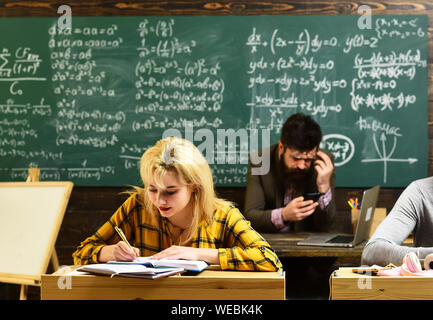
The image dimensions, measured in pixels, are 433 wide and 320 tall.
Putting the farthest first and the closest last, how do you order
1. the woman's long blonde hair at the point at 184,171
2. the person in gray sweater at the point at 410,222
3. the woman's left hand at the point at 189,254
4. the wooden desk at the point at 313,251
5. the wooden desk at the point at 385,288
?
the wooden desk at the point at 313,251, the person in gray sweater at the point at 410,222, the woman's long blonde hair at the point at 184,171, the woman's left hand at the point at 189,254, the wooden desk at the point at 385,288

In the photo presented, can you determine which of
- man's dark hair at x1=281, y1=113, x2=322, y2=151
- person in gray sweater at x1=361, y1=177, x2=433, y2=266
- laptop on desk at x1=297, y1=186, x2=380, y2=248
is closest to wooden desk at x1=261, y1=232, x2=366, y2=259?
laptop on desk at x1=297, y1=186, x2=380, y2=248

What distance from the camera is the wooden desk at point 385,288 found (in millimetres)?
1292

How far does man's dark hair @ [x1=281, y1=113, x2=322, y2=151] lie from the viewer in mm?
3070

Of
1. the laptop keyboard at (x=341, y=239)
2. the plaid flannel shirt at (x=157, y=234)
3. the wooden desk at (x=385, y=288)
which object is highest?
the plaid flannel shirt at (x=157, y=234)

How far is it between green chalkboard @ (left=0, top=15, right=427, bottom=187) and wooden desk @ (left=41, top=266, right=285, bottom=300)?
2282 millimetres

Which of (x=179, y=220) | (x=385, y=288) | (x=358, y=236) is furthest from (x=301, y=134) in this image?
(x=385, y=288)

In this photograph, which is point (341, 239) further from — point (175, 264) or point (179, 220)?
point (175, 264)

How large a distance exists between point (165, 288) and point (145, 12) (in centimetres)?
266

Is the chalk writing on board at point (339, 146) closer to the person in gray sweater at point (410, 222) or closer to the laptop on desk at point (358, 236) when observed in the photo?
the laptop on desk at point (358, 236)

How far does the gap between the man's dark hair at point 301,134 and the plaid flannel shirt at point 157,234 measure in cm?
121

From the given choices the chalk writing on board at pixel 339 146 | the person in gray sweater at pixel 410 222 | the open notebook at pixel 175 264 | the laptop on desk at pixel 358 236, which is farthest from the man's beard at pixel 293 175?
the open notebook at pixel 175 264

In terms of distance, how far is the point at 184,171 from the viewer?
1834 millimetres

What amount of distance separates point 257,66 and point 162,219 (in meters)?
1.92
